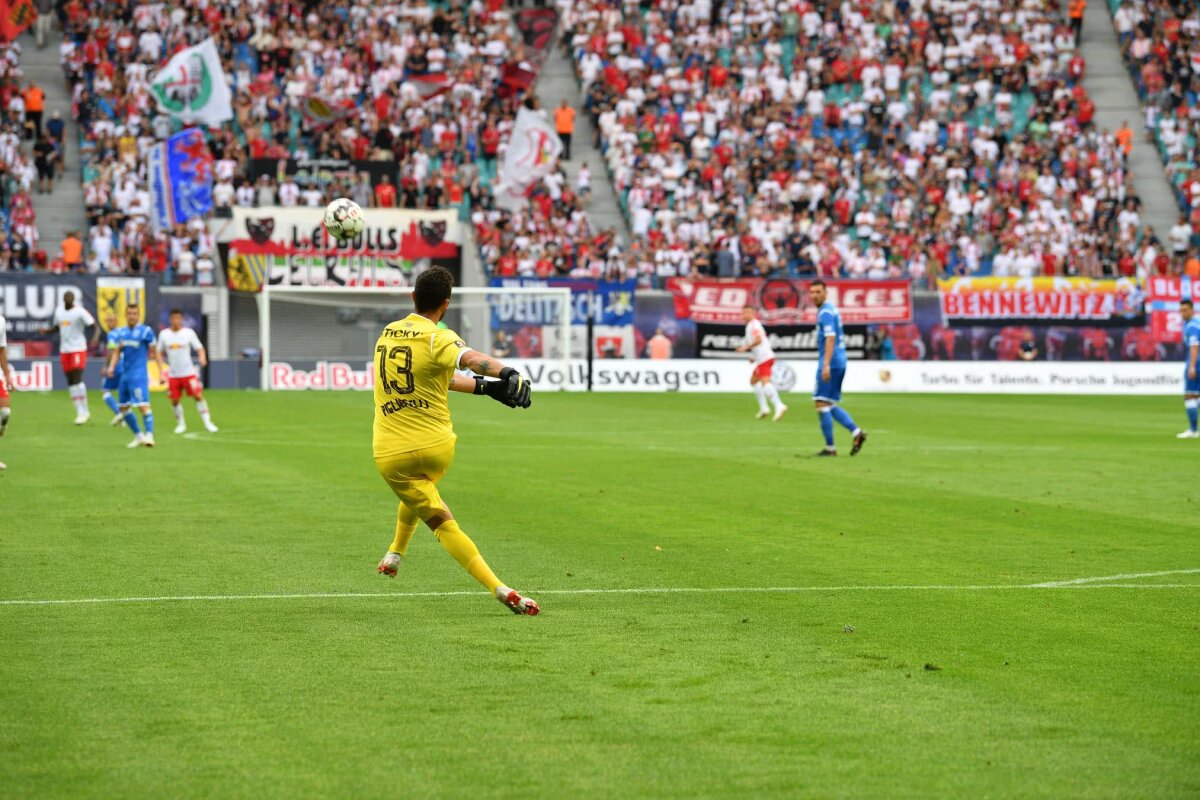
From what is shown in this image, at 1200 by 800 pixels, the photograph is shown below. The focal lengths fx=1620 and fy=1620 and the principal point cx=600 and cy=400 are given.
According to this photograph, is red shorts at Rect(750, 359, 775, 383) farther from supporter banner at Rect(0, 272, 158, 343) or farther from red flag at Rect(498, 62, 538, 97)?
red flag at Rect(498, 62, 538, 97)

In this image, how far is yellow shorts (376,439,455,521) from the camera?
9703 mm

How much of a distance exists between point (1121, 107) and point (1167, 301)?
9.05 meters

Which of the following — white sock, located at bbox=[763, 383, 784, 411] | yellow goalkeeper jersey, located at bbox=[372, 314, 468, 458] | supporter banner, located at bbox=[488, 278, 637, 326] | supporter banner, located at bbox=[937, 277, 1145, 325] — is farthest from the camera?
supporter banner, located at bbox=[937, 277, 1145, 325]

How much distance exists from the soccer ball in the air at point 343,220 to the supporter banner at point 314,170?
3016 cm

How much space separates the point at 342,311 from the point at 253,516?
2777cm

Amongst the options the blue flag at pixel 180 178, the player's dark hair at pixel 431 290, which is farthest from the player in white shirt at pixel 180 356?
the blue flag at pixel 180 178

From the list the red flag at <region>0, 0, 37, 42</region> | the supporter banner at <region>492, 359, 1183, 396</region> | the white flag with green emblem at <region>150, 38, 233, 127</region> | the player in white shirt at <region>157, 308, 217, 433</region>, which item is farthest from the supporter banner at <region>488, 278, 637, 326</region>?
the player in white shirt at <region>157, 308, 217, 433</region>

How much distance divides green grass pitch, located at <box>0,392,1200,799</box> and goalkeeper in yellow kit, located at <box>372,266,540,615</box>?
459mm

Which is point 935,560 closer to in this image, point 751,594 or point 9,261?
point 751,594

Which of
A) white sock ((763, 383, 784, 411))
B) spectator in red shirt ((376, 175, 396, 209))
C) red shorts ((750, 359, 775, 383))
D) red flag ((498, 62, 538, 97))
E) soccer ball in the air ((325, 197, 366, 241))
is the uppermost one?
red flag ((498, 62, 538, 97))

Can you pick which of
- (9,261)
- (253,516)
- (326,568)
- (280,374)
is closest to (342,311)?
(280,374)

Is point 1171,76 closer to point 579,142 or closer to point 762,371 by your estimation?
point 579,142

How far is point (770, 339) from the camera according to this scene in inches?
1742

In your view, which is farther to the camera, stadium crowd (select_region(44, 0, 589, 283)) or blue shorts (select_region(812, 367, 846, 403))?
stadium crowd (select_region(44, 0, 589, 283))
